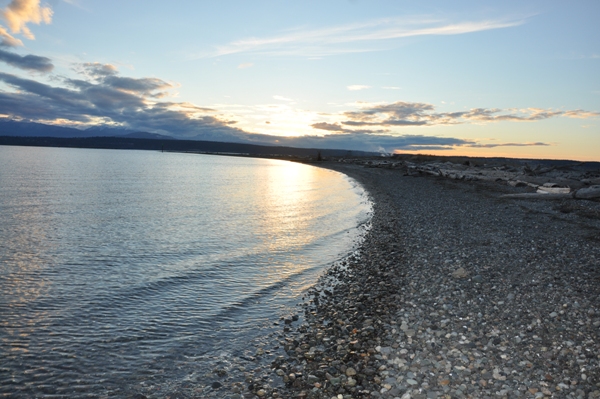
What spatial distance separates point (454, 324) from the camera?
30.9 ft

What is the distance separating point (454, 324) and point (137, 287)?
10.7 metres

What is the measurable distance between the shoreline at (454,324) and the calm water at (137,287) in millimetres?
1835

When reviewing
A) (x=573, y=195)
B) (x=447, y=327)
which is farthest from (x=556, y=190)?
(x=447, y=327)

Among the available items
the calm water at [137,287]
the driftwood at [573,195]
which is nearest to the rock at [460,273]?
the calm water at [137,287]

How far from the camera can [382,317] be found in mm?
10312

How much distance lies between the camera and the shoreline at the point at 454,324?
713 centimetres

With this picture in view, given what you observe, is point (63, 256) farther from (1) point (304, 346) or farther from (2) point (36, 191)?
(2) point (36, 191)

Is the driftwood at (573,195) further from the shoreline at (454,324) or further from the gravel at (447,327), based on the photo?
the gravel at (447,327)

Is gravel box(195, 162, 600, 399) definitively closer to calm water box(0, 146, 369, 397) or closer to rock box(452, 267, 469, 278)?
rock box(452, 267, 469, 278)

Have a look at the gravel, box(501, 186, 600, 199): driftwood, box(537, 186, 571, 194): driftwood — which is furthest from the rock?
box(537, 186, 571, 194): driftwood

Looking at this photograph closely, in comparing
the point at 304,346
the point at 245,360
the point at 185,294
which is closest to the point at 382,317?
the point at 304,346

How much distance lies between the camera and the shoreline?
7129 mm

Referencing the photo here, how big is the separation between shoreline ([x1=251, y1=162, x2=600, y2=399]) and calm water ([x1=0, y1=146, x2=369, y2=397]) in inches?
72.2

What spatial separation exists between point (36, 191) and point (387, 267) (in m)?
40.2
